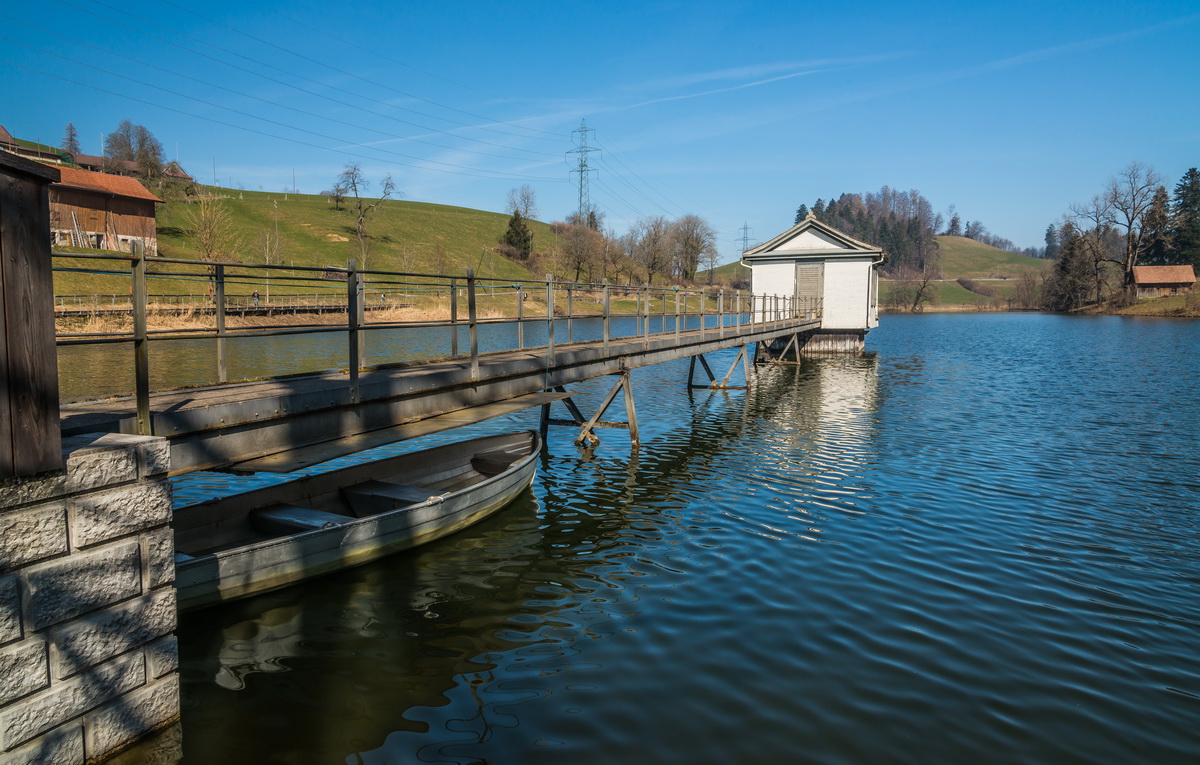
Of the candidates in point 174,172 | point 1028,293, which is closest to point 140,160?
point 174,172

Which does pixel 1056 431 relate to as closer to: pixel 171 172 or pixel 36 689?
pixel 36 689

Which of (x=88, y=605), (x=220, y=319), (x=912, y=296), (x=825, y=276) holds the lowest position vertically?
(x=88, y=605)

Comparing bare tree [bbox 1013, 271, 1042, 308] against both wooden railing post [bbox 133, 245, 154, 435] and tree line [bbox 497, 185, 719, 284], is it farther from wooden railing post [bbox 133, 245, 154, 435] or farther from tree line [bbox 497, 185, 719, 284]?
wooden railing post [bbox 133, 245, 154, 435]

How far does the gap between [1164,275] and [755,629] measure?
316 feet

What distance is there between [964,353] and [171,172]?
85878 mm

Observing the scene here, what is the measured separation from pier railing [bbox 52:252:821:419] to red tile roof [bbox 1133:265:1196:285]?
57875 mm

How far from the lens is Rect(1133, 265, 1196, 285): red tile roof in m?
77.9

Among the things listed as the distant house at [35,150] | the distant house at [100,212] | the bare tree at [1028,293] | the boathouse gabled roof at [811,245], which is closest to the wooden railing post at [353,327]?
the boathouse gabled roof at [811,245]

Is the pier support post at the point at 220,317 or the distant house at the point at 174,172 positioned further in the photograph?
the distant house at the point at 174,172

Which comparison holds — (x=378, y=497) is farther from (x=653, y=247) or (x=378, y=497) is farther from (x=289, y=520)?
(x=653, y=247)

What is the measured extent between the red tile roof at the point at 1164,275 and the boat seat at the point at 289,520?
96.2m

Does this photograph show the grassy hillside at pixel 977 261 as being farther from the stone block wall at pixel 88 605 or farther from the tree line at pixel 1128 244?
the stone block wall at pixel 88 605

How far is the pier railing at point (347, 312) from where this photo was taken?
638cm

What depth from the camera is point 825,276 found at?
119 feet
